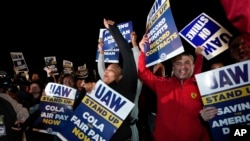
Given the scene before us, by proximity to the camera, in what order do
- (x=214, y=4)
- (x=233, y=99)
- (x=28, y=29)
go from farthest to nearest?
(x=214, y=4) < (x=28, y=29) < (x=233, y=99)

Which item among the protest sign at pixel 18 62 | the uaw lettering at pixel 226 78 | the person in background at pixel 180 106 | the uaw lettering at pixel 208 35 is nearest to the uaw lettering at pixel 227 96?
the uaw lettering at pixel 226 78

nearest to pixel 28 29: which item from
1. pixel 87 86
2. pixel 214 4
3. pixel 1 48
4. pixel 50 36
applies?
pixel 50 36

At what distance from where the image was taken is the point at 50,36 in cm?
3209

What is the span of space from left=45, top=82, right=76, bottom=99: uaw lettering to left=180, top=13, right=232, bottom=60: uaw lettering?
2.22m

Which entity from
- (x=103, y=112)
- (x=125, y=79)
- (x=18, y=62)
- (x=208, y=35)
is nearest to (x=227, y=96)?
(x=125, y=79)

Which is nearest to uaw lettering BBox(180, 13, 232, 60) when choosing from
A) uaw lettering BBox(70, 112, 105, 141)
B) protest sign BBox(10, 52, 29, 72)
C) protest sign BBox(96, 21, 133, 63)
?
protest sign BBox(96, 21, 133, 63)

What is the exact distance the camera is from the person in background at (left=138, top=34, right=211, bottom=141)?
13.6 ft

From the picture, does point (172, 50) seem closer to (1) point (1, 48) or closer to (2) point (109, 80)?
(2) point (109, 80)

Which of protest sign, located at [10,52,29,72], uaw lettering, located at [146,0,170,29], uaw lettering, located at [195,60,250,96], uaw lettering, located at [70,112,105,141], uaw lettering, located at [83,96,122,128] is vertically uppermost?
uaw lettering, located at [146,0,170,29]

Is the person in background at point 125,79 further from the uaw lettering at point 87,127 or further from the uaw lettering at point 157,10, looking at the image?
the uaw lettering at point 157,10

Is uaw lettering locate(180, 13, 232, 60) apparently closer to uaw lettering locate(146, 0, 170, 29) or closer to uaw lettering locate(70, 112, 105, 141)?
uaw lettering locate(146, 0, 170, 29)

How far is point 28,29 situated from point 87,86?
25.8 metres

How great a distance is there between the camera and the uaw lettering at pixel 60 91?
6.13m

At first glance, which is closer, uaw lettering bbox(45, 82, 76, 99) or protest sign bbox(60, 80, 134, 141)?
protest sign bbox(60, 80, 134, 141)
